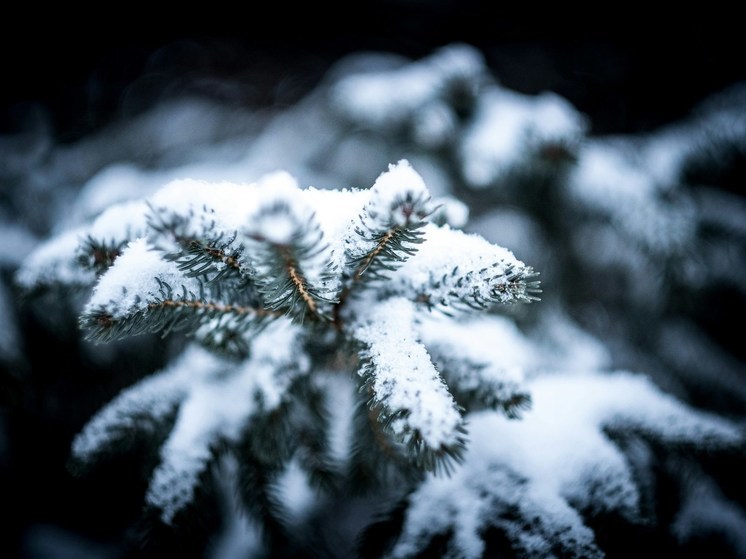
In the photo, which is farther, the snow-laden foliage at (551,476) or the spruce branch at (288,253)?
the snow-laden foliage at (551,476)

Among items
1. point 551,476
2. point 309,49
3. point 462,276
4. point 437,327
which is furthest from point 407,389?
point 309,49

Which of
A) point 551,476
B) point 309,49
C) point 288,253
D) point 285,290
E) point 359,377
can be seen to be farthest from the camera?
point 309,49

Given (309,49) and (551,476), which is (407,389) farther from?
(309,49)

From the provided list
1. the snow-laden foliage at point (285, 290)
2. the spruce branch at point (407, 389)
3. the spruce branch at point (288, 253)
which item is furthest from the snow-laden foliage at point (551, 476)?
the spruce branch at point (288, 253)

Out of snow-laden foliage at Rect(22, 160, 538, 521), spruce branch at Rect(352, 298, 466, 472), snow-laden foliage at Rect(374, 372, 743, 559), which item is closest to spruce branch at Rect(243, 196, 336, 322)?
snow-laden foliage at Rect(22, 160, 538, 521)

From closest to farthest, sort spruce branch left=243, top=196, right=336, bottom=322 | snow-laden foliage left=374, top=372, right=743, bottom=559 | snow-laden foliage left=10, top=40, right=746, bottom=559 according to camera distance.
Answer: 1. spruce branch left=243, top=196, right=336, bottom=322
2. snow-laden foliage left=10, top=40, right=746, bottom=559
3. snow-laden foliage left=374, top=372, right=743, bottom=559

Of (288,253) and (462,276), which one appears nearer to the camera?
(288,253)

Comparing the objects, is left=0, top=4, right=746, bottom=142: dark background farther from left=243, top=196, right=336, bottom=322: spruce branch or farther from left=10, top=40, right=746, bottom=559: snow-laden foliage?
left=243, top=196, right=336, bottom=322: spruce branch

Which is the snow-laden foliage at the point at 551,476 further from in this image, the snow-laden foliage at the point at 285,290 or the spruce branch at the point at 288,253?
the spruce branch at the point at 288,253
